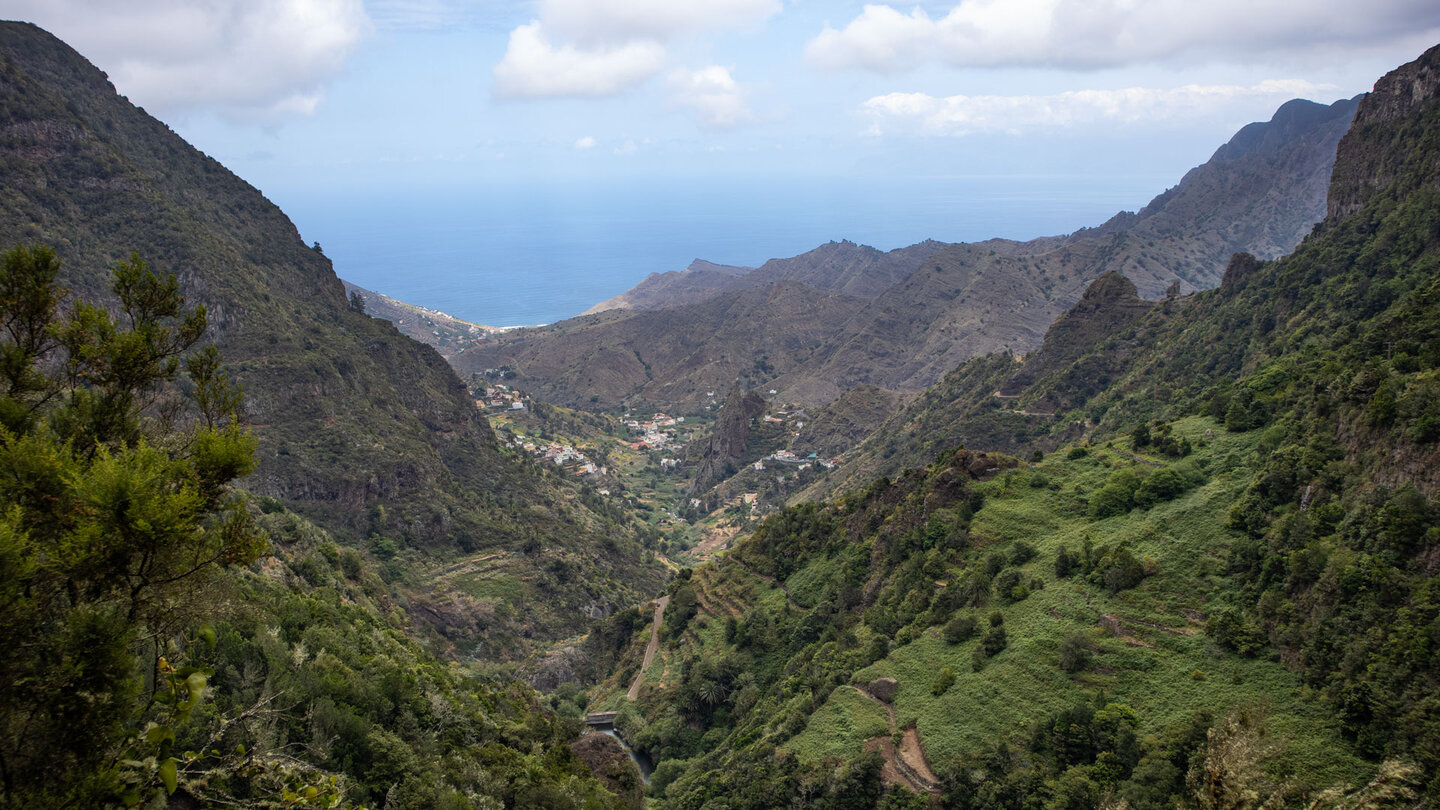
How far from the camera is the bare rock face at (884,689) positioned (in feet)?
94.0

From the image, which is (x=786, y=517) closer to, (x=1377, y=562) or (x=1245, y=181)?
(x=1377, y=562)

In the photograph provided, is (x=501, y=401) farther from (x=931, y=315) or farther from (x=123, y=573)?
(x=123, y=573)

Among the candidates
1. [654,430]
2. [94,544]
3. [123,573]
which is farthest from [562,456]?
[94,544]

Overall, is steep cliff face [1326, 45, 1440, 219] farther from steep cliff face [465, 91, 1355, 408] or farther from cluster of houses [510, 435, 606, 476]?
steep cliff face [465, 91, 1355, 408]

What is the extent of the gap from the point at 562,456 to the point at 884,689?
75.2 m

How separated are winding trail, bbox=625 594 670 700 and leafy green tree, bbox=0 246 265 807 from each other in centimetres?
3700

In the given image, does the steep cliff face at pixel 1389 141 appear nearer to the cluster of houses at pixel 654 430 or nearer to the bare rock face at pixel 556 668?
the bare rock face at pixel 556 668

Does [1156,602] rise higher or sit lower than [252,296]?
lower

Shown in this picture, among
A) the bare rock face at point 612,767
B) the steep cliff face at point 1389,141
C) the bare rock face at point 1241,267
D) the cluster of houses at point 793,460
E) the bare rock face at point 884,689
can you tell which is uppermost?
the steep cliff face at point 1389,141

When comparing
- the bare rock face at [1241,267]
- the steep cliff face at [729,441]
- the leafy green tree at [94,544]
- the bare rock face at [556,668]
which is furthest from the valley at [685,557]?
the steep cliff face at [729,441]

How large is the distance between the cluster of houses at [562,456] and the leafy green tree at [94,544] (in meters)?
84.6

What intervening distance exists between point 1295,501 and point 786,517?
29590 millimetres

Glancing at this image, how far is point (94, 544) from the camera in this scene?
23.0ft

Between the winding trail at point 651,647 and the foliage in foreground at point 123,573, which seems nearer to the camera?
the foliage in foreground at point 123,573
